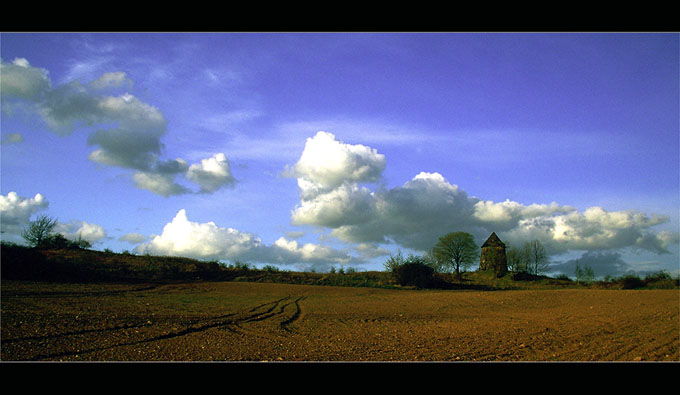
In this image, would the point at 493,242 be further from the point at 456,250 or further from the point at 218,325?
the point at 218,325

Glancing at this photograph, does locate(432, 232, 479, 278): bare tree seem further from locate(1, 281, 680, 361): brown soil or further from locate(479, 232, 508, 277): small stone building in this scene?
locate(1, 281, 680, 361): brown soil

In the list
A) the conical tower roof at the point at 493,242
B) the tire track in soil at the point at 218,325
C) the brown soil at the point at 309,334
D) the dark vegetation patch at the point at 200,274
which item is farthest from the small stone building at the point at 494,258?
the tire track in soil at the point at 218,325

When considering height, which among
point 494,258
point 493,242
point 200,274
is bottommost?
point 200,274

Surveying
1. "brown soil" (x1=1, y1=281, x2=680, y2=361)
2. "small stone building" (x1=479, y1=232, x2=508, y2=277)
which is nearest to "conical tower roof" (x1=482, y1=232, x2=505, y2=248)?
"small stone building" (x1=479, y1=232, x2=508, y2=277)

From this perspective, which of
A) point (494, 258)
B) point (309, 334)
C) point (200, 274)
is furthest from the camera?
point (494, 258)

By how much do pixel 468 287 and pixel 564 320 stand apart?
2665cm

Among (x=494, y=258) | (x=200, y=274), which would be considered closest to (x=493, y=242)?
(x=494, y=258)

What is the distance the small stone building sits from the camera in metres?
53.2

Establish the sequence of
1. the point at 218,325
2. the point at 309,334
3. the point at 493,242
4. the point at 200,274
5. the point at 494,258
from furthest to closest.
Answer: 1. the point at 493,242
2. the point at 494,258
3. the point at 200,274
4. the point at 218,325
5. the point at 309,334

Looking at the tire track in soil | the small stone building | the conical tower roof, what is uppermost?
Answer: the conical tower roof

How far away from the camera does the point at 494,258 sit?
55625mm

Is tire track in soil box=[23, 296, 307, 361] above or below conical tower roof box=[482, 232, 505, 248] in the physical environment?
below

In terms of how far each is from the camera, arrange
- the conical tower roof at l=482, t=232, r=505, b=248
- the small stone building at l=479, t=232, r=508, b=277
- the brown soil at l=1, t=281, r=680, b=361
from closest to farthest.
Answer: the brown soil at l=1, t=281, r=680, b=361, the small stone building at l=479, t=232, r=508, b=277, the conical tower roof at l=482, t=232, r=505, b=248
